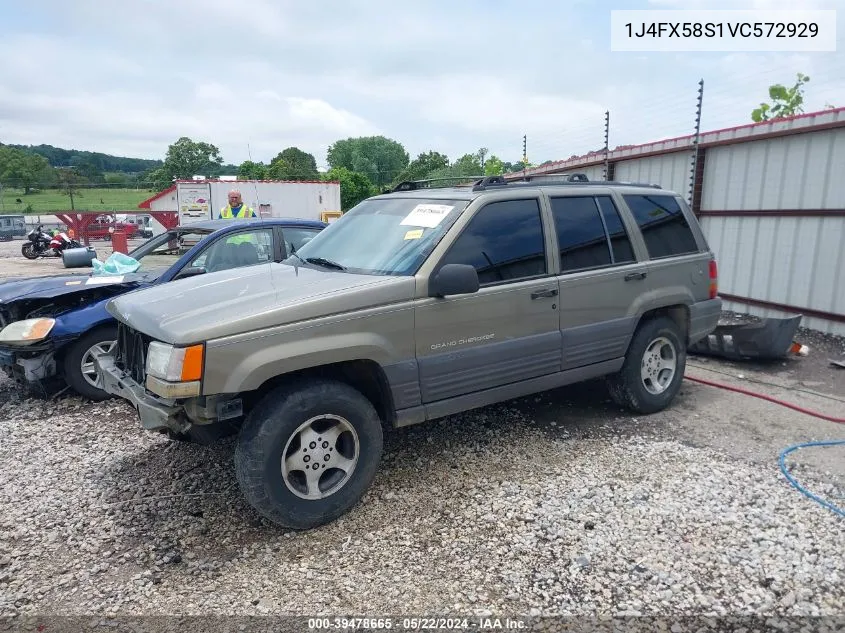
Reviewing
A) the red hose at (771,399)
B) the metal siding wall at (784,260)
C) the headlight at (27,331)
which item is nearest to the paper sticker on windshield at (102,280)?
the headlight at (27,331)

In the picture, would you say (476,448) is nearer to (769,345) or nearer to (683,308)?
(683,308)

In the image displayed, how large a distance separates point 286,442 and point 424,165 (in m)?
75.2

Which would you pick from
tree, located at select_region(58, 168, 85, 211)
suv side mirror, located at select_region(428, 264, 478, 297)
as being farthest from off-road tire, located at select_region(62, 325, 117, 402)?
tree, located at select_region(58, 168, 85, 211)

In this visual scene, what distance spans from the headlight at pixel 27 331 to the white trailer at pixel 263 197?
50.8 ft

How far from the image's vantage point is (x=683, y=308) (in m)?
5.18

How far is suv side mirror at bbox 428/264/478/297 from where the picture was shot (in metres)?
3.53

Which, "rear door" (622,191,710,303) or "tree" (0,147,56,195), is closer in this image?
"rear door" (622,191,710,303)

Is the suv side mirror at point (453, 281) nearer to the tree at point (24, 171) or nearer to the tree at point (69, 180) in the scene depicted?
the tree at point (69, 180)

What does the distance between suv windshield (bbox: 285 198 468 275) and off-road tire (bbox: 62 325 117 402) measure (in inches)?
87.2

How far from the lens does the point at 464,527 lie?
3.37 metres

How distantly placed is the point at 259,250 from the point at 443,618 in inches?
166

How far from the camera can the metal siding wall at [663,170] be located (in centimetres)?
968

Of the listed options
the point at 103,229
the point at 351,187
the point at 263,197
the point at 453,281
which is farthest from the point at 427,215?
the point at 351,187

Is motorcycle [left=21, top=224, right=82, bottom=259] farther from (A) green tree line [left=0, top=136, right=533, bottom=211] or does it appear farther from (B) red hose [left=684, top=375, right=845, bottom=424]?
(A) green tree line [left=0, top=136, right=533, bottom=211]
